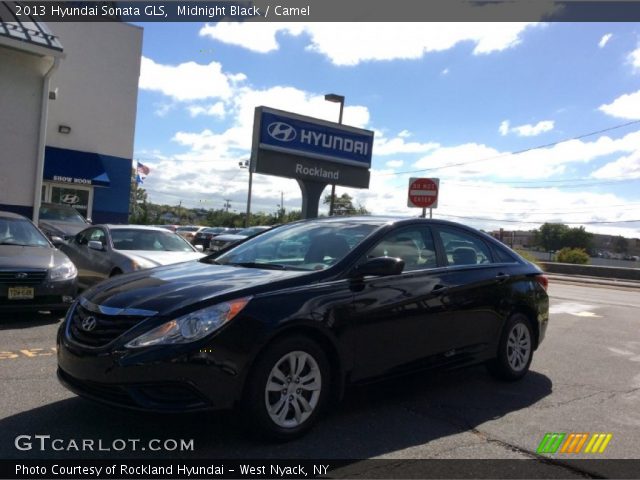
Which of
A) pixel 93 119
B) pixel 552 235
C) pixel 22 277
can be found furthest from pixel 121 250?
pixel 552 235

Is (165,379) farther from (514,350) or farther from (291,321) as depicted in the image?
(514,350)

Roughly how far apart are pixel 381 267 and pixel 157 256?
577 cm

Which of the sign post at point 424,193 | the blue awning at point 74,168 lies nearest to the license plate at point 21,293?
the sign post at point 424,193

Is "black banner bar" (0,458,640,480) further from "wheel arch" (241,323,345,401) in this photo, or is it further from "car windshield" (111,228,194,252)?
"car windshield" (111,228,194,252)

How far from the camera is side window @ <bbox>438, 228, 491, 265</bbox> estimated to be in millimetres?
5305

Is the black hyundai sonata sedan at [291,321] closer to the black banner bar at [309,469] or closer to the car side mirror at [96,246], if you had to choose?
the black banner bar at [309,469]

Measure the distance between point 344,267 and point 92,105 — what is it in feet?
72.6

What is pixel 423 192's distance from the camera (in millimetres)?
15219

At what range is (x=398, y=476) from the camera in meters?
3.41

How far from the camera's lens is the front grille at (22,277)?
7.14m

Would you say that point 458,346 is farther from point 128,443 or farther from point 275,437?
point 128,443

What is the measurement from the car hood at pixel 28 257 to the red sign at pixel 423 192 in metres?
9.45

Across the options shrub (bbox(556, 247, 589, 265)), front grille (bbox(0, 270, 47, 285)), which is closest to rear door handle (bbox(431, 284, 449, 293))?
front grille (bbox(0, 270, 47, 285))

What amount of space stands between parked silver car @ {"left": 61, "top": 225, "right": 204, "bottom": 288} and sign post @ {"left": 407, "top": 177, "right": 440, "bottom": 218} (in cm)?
705
